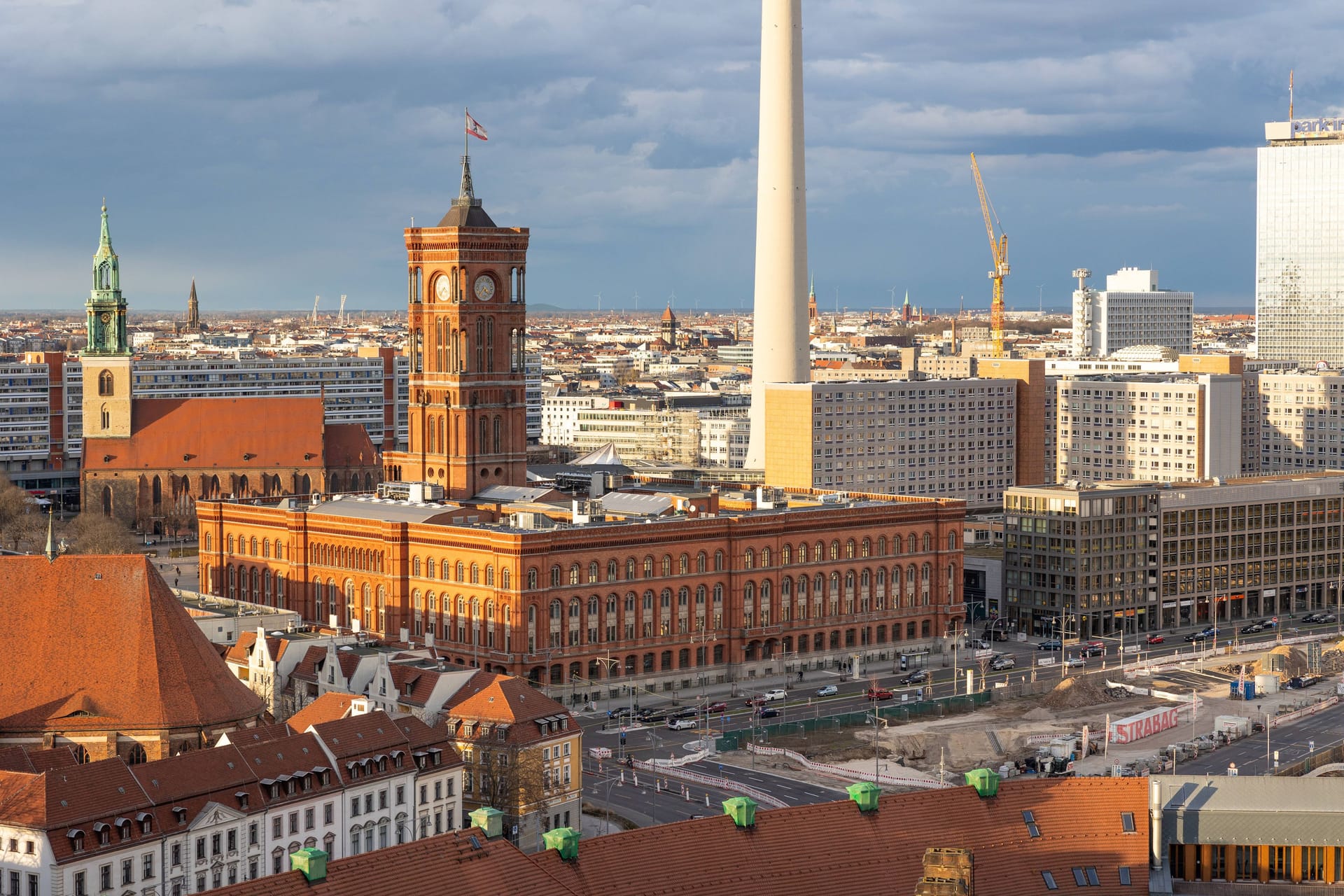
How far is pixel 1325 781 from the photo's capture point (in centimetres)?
8750

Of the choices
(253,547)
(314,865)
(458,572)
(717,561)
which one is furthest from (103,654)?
(253,547)

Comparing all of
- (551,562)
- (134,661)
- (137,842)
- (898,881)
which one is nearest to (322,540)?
(551,562)

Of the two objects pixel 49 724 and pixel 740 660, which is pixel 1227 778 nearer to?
pixel 49 724

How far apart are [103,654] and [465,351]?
7855 centimetres

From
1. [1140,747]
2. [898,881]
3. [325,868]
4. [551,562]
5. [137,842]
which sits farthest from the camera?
[551,562]

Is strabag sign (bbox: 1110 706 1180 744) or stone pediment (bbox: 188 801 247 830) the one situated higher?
stone pediment (bbox: 188 801 247 830)

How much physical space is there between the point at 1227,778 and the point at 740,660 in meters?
84.2

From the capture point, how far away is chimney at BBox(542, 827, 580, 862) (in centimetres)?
7781

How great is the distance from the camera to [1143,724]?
149 meters

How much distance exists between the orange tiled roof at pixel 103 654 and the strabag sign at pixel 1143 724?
200ft

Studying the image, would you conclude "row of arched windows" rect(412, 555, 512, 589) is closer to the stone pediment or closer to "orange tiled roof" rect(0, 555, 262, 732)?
"orange tiled roof" rect(0, 555, 262, 732)

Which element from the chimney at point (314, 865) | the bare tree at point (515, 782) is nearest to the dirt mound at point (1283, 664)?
the bare tree at point (515, 782)

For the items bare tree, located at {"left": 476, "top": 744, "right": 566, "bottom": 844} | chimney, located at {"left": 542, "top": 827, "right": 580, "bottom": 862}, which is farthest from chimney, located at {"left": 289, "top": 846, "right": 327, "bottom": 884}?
bare tree, located at {"left": 476, "top": 744, "right": 566, "bottom": 844}

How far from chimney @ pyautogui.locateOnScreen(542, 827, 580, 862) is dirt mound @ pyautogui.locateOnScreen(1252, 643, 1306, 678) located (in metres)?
104
